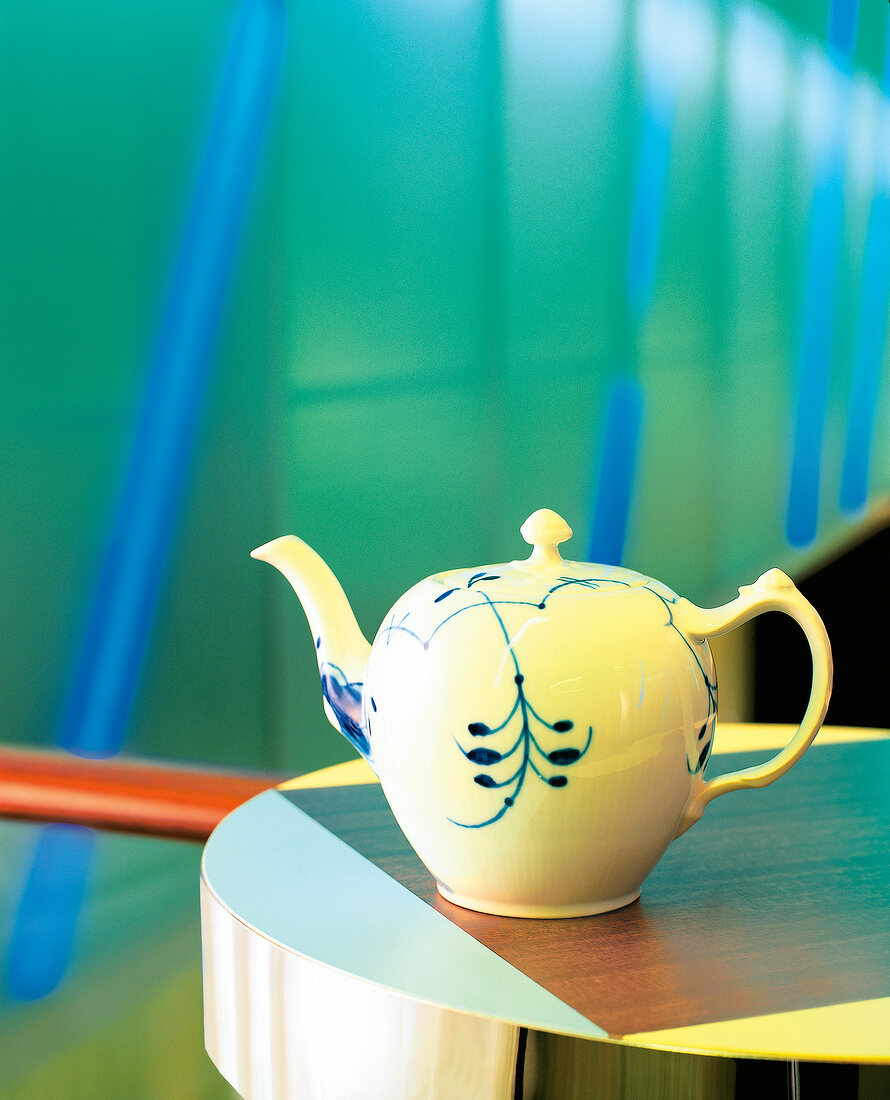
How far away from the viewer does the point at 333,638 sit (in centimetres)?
59

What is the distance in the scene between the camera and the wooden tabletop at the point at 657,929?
41 cm

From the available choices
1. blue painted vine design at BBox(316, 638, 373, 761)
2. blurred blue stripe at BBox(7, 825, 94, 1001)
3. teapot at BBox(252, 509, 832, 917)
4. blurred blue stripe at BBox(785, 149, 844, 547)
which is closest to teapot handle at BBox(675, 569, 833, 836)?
teapot at BBox(252, 509, 832, 917)

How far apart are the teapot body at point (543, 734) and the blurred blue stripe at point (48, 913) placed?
118 centimetres

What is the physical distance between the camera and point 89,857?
159cm

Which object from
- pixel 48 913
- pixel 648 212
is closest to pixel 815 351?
pixel 648 212

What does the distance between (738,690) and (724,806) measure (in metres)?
1.15

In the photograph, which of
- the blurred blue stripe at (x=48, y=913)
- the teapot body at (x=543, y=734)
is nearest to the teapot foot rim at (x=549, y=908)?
the teapot body at (x=543, y=734)

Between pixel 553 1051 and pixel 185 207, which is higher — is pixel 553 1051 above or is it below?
below

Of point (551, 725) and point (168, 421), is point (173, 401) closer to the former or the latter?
point (168, 421)

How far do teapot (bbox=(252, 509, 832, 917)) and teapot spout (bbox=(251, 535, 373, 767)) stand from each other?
0.08 feet

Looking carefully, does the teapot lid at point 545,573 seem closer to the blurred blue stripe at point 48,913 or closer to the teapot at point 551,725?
the teapot at point 551,725

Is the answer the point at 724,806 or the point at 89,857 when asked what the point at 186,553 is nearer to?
the point at 89,857

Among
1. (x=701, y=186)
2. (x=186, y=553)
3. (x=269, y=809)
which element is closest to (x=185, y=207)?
(x=186, y=553)

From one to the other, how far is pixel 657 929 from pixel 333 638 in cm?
21
